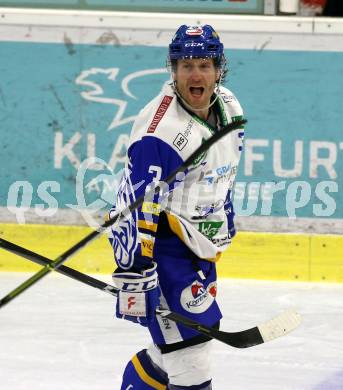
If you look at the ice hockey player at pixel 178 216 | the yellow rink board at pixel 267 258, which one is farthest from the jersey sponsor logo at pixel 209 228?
the yellow rink board at pixel 267 258

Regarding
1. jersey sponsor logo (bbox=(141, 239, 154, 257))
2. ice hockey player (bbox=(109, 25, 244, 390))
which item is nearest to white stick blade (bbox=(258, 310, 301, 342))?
ice hockey player (bbox=(109, 25, 244, 390))

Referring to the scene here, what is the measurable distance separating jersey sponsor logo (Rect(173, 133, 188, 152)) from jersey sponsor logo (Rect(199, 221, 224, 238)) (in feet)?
0.85

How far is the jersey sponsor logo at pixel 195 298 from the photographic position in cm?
303

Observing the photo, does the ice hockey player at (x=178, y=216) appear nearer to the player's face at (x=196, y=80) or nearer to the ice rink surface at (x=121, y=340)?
the player's face at (x=196, y=80)

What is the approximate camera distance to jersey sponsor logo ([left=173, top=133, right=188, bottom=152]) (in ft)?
9.53

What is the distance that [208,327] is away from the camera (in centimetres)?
303

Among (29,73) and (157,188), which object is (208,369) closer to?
(157,188)

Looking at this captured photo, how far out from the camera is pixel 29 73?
18.3 ft

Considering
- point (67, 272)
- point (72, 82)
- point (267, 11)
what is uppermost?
point (267, 11)

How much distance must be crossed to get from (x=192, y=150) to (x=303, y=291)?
2.34 m

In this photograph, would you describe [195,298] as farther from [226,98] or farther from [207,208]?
[226,98]

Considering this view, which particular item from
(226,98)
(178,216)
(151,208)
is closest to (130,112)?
(226,98)

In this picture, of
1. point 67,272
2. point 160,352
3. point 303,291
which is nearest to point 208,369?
point 160,352

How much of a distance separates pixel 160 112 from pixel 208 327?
0.58 metres
